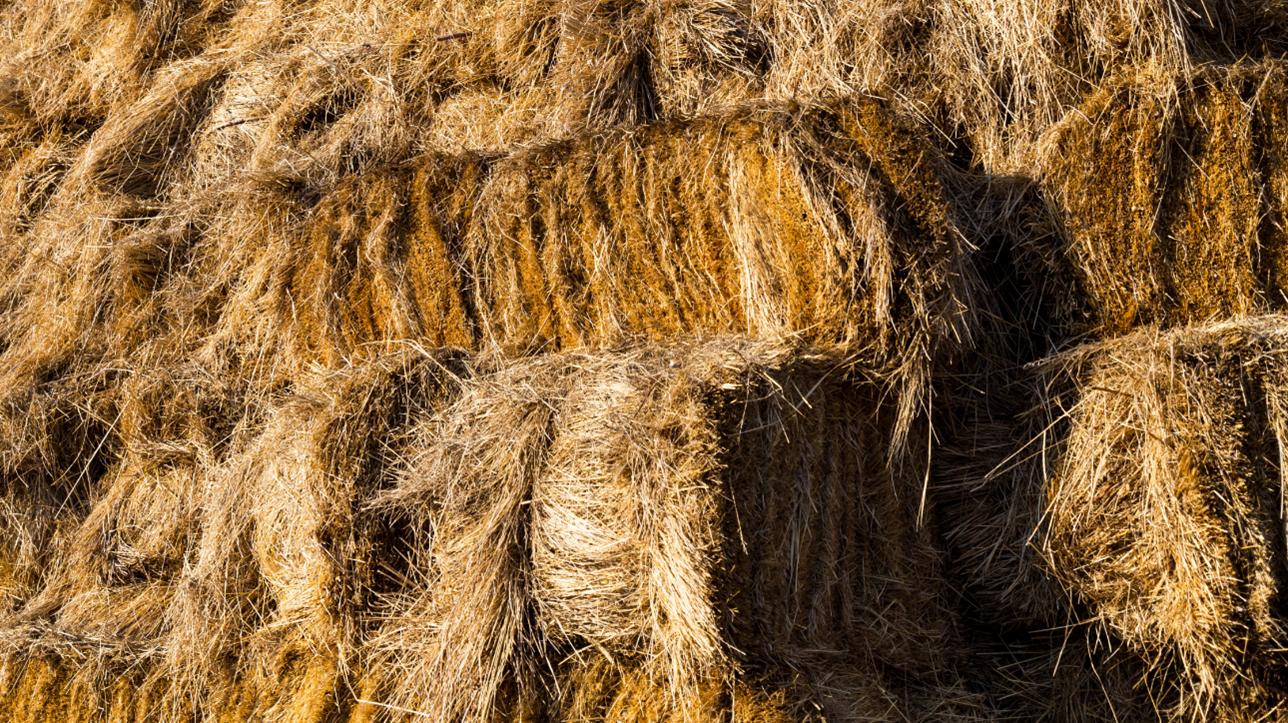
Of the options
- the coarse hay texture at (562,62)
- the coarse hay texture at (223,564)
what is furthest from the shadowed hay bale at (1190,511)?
the coarse hay texture at (223,564)

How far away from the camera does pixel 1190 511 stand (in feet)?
8.10

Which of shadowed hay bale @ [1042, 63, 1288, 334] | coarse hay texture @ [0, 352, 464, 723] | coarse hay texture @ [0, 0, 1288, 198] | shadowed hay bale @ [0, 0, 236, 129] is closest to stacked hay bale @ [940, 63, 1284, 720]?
shadowed hay bale @ [1042, 63, 1288, 334]

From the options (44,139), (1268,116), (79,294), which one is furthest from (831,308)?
(44,139)

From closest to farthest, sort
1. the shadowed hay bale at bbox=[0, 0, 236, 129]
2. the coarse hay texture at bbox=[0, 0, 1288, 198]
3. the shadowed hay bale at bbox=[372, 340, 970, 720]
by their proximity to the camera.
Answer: the shadowed hay bale at bbox=[372, 340, 970, 720]
the coarse hay texture at bbox=[0, 0, 1288, 198]
the shadowed hay bale at bbox=[0, 0, 236, 129]

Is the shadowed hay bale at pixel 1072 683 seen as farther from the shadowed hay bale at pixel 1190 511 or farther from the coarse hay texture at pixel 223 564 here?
the coarse hay texture at pixel 223 564

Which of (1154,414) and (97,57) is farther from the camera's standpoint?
(97,57)

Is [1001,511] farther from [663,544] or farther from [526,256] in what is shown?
[526,256]


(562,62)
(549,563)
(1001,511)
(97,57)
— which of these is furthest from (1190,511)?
(97,57)

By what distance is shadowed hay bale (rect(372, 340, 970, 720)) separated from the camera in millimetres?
2357

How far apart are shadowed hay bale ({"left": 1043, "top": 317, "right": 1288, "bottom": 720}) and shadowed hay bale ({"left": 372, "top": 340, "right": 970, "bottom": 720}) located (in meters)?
0.40

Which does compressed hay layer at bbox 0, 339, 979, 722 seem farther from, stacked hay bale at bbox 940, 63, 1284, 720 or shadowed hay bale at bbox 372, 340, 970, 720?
stacked hay bale at bbox 940, 63, 1284, 720

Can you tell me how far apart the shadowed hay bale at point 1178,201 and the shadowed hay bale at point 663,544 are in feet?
2.20

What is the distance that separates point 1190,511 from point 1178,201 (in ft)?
2.57

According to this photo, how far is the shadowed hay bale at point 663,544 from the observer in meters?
2.36
